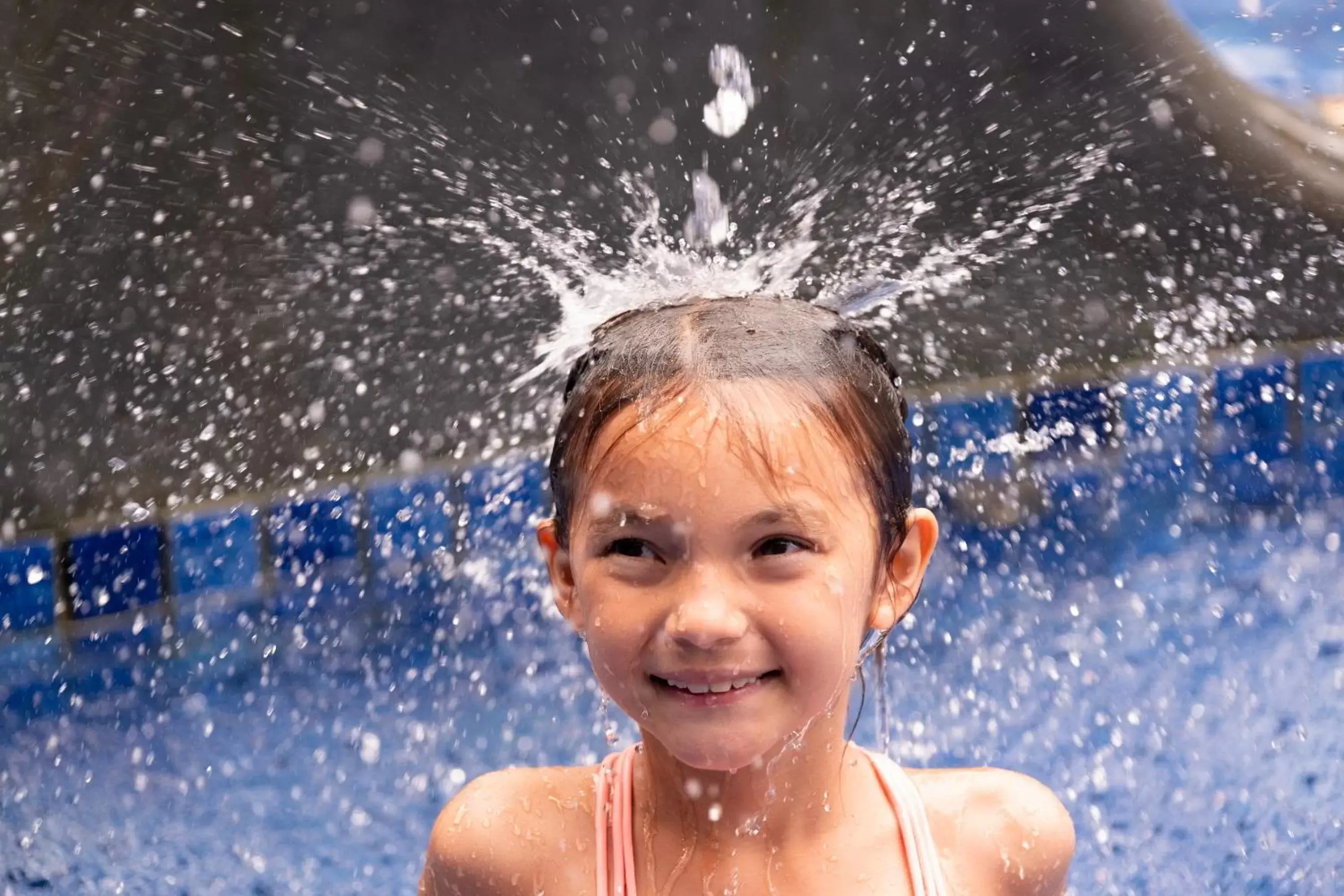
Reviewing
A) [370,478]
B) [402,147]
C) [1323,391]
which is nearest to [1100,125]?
[1323,391]

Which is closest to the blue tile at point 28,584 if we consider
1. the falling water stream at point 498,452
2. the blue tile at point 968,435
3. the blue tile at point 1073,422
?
the falling water stream at point 498,452

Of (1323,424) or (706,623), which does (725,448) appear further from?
(1323,424)

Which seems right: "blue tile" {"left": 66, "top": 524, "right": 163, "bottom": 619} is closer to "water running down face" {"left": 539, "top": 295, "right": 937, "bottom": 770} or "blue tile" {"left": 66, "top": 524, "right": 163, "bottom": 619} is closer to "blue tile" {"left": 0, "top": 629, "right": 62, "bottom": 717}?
"blue tile" {"left": 0, "top": 629, "right": 62, "bottom": 717}

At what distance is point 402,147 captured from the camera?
593 cm

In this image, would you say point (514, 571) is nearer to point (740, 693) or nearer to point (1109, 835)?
point (1109, 835)

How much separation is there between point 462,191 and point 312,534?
2.13m

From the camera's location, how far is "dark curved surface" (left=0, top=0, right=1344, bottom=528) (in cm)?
514

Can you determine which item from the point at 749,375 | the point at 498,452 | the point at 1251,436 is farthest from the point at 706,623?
the point at 1251,436

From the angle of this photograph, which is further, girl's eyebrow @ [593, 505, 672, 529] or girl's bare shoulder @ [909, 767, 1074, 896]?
girl's bare shoulder @ [909, 767, 1074, 896]

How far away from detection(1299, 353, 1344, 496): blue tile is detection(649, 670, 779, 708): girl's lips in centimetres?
483

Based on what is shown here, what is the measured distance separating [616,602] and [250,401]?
14.4ft

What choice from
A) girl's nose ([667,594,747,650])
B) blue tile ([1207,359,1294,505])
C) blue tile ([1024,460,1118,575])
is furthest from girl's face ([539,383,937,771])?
blue tile ([1207,359,1294,505])

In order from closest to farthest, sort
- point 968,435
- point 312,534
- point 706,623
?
1. point 706,623
2. point 312,534
3. point 968,435

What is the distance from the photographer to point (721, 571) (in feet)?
4.51
